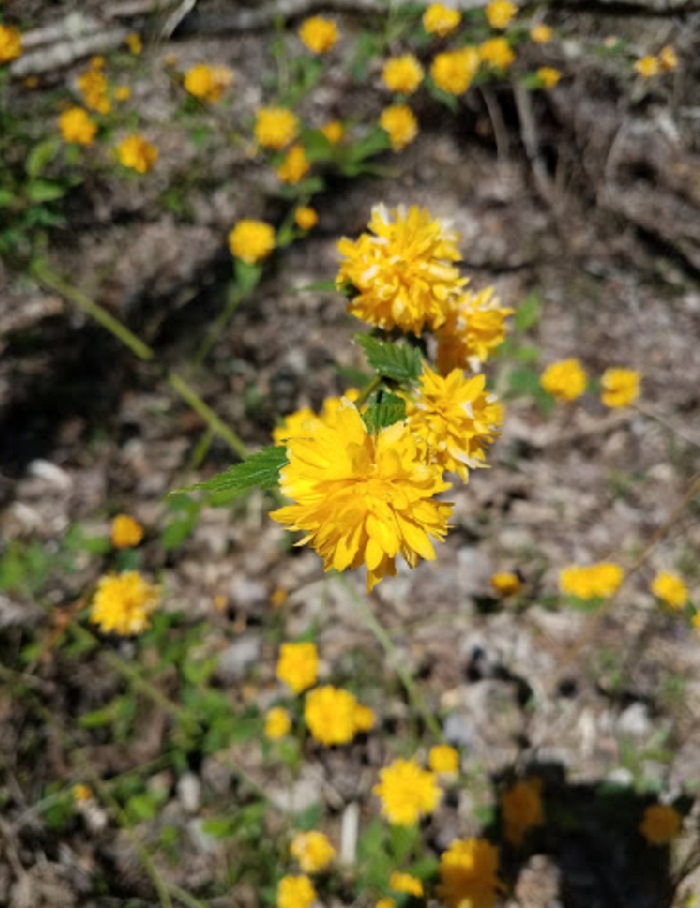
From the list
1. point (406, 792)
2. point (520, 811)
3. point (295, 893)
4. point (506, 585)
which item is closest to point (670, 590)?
point (506, 585)

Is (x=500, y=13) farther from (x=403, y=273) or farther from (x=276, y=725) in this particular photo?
(x=276, y=725)

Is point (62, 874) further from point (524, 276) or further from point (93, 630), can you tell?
point (524, 276)

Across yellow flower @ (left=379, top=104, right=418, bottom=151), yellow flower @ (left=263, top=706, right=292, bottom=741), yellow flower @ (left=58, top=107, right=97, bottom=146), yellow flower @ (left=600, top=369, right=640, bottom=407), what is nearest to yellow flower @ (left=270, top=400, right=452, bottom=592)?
yellow flower @ (left=263, top=706, right=292, bottom=741)

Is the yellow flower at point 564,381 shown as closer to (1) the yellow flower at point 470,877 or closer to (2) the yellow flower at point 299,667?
(2) the yellow flower at point 299,667

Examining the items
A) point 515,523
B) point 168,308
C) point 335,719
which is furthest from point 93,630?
point 515,523

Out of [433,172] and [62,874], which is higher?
[433,172]

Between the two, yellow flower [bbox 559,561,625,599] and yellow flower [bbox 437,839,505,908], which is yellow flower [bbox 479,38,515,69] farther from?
yellow flower [bbox 437,839,505,908]
